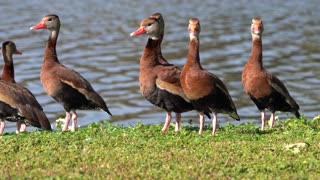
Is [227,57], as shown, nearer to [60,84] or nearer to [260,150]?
[60,84]

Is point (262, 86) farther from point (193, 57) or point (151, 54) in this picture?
point (151, 54)

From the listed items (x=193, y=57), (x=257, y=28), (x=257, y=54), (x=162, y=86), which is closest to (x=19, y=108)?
(x=162, y=86)

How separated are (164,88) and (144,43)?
1351 cm

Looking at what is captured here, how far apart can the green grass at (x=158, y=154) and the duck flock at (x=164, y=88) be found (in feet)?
1.24

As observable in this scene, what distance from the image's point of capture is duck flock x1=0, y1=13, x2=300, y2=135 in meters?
10.9

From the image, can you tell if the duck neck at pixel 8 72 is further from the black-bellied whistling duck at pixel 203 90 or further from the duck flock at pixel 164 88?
the black-bellied whistling duck at pixel 203 90

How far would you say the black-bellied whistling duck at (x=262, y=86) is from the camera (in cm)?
1165

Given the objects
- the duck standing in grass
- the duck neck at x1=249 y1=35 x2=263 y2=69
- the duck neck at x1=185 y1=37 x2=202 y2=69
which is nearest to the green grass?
the duck standing in grass

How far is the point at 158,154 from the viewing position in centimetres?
947

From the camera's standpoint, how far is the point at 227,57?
21.9 meters

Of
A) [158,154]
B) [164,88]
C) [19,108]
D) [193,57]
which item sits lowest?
[158,154]

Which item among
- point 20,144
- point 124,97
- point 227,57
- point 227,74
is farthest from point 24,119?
point 227,57

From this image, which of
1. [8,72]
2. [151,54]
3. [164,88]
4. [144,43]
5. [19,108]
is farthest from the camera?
[144,43]

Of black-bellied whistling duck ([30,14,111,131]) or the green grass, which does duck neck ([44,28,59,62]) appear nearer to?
black-bellied whistling duck ([30,14,111,131])
